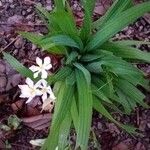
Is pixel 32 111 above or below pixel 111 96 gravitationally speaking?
below

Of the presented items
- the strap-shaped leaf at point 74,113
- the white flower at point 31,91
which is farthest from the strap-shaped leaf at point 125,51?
the white flower at point 31,91

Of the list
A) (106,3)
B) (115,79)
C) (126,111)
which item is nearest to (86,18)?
(115,79)

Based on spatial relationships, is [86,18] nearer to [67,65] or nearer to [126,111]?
[67,65]

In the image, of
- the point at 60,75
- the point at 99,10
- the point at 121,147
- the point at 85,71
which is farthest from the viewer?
the point at 99,10

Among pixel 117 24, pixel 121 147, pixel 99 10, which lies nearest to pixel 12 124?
pixel 121 147

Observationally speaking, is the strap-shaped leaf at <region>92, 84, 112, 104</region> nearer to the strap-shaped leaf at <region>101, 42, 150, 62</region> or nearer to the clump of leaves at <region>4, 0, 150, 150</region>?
the clump of leaves at <region>4, 0, 150, 150</region>

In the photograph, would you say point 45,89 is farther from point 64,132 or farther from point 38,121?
point 38,121

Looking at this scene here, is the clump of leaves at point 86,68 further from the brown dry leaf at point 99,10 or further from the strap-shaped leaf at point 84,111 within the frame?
the brown dry leaf at point 99,10
